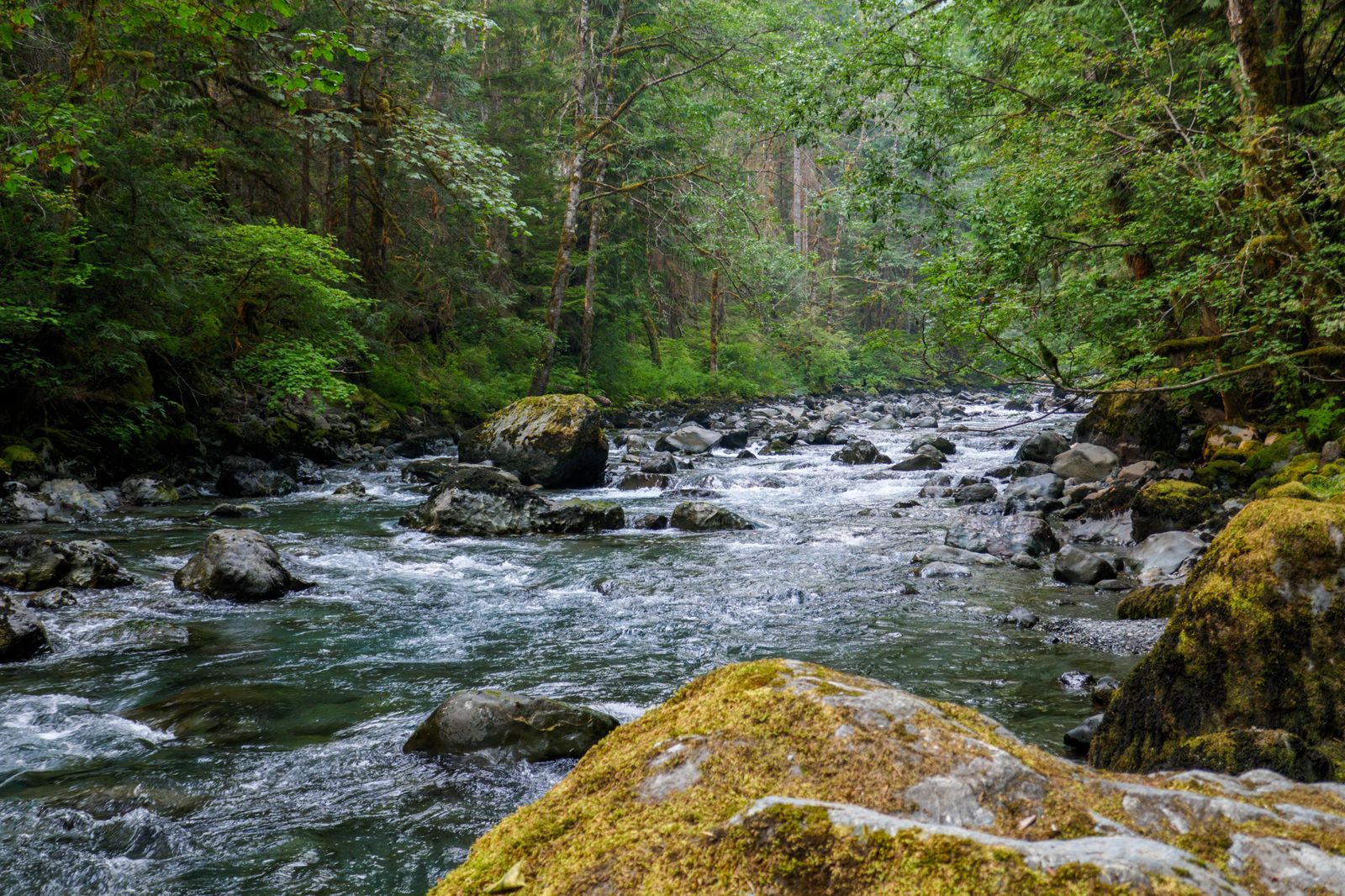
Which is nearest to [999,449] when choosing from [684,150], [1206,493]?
[1206,493]

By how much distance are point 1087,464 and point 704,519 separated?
731 cm

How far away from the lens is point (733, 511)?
12281 mm

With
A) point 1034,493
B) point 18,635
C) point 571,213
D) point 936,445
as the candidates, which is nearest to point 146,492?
point 18,635

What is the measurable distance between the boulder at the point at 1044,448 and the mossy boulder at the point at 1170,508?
6.21 metres

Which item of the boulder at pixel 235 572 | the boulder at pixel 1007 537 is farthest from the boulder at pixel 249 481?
the boulder at pixel 1007 537

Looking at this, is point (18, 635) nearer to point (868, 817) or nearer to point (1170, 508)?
point (868, 817)

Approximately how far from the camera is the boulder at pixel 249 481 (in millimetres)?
12734

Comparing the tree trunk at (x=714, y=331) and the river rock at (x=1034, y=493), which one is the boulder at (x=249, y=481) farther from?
the tree trunk at (x=714, y=331)

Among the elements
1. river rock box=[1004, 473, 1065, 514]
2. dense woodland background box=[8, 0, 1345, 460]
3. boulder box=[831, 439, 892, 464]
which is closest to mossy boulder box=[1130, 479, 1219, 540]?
dense woodland background box=[8, 0, 1345, 460]

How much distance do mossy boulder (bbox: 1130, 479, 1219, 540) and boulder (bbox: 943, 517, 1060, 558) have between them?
101 cm

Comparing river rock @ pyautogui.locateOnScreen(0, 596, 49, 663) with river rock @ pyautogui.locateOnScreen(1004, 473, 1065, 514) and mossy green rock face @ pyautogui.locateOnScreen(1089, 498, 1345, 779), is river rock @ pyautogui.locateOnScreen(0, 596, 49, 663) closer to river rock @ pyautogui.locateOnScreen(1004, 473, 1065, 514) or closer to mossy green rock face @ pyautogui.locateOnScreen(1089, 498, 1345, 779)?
mossy green rock face @ pyautogui.locateOnScreen(1089, 498, 1345, 779)

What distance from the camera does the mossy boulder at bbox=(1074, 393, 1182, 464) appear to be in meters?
13.6

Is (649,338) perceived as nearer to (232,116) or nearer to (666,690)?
(232,116)

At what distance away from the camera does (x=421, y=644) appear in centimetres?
629
